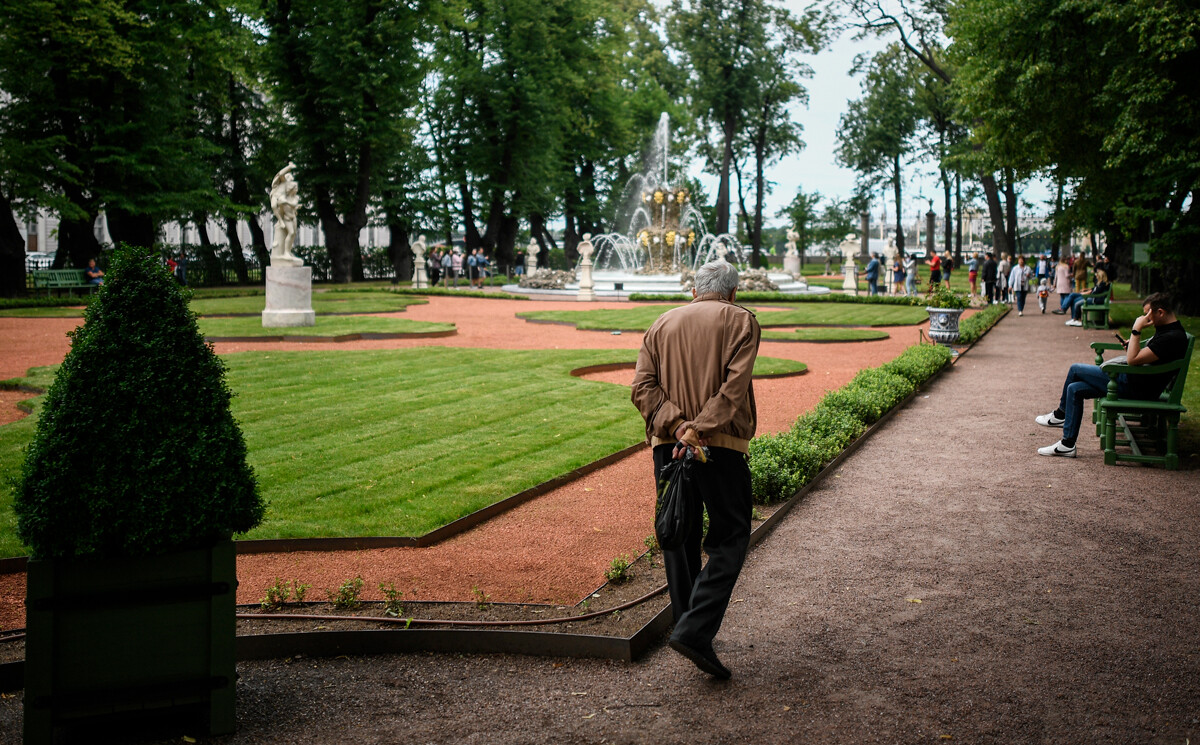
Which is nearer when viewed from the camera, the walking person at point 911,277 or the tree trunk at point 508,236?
the walking person at point 911,277

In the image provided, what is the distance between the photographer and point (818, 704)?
166 inches

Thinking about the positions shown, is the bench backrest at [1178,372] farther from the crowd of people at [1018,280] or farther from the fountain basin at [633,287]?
the fountain basin at [633,287]

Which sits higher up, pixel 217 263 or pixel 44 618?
pixel 217 263

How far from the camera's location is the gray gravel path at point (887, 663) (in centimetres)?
401

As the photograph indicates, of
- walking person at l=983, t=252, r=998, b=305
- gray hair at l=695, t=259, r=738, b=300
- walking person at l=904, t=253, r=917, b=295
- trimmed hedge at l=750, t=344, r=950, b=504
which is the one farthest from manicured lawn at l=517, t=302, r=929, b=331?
gray hair at l=695, t=259, r=738, b=300

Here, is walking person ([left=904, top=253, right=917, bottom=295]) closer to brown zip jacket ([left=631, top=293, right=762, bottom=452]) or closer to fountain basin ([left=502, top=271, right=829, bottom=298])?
fountain basin ([left=502, top=271, right=829, bottom=298])

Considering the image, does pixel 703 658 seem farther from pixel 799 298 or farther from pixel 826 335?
pixel 799 298

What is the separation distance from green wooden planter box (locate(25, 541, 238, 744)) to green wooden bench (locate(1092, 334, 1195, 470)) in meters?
7.88

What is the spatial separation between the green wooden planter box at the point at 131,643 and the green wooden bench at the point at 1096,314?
23.3 metres

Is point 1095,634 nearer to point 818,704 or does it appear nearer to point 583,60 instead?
point 818,704

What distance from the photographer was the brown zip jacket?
14.4 feet

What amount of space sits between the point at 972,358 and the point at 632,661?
48.6ft

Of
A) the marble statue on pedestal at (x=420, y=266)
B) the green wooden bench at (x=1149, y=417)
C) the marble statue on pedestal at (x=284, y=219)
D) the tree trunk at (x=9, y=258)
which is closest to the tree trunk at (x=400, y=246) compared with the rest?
the marble statue on pedestal at (x=420, y=266)

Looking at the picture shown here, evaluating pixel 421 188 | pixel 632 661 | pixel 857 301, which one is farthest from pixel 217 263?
pixel 632 661
